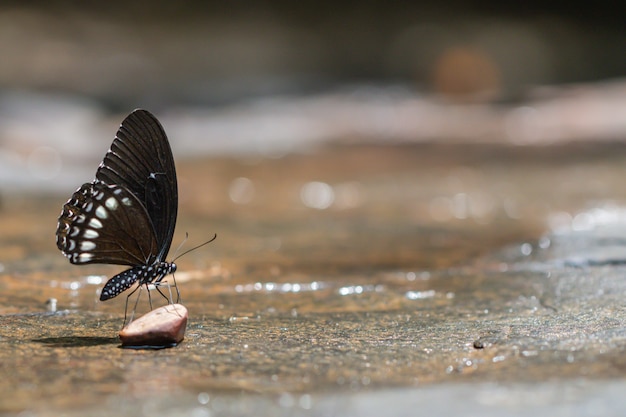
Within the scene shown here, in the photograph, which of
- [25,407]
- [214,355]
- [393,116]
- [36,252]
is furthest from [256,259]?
[393,116]

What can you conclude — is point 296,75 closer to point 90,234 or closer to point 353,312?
point 353,312

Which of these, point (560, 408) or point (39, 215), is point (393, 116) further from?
point (560, 408)

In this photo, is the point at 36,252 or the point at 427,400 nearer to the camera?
the point at 427,400

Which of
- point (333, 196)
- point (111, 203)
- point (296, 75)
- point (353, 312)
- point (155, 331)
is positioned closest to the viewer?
point (155, 331)

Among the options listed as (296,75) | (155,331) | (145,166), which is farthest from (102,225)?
(296,75)

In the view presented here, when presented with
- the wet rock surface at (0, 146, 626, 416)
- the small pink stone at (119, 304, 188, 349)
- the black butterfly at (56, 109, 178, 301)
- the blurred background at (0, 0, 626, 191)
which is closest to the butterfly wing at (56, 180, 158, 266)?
the black butterfly at (56, 109, 178, 301)

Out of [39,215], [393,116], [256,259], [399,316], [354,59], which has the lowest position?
[399,316]

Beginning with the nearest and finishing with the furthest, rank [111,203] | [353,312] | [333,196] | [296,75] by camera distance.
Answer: [111,203]
[353,312]
[333,196]
[296,75]
